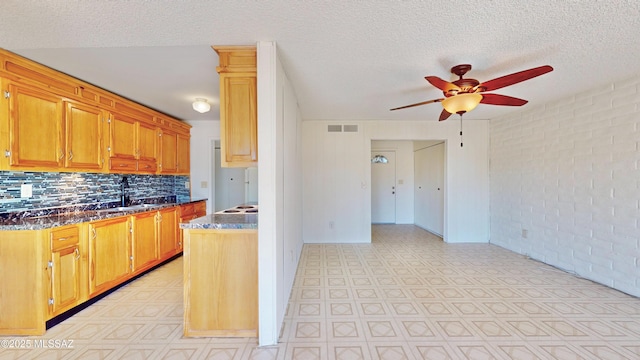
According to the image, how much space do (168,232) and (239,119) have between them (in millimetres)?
2519

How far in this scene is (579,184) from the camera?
129 inches

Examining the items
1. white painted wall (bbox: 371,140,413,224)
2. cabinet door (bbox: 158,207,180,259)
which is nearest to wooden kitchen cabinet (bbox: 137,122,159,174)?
cabinet door (bbox: 158,207,180,259)

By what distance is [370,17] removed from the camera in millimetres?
1677

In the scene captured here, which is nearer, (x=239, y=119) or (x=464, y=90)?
(x=239, y=119)

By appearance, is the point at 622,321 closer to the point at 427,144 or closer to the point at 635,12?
the point at 635,12

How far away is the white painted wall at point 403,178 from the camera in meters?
7.03

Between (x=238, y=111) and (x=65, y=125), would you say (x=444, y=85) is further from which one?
(x=65, y=125)

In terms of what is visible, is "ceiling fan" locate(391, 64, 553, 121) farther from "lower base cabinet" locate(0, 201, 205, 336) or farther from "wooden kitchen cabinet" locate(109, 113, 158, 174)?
"wooden kitchen cabinet" locate(109, 113, 158, 174)

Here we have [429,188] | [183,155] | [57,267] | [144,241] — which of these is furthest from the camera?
[429,188]

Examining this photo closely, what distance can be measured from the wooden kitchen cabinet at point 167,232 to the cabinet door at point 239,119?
2114 millimetres

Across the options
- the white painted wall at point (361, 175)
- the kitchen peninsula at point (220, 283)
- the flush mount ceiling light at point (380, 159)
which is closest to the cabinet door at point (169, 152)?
the white painted wall at point (361, 175)

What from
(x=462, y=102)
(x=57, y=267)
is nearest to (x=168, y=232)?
(x=57, y=267)

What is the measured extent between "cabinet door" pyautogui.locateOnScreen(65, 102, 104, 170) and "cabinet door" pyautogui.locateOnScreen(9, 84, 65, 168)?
8cm

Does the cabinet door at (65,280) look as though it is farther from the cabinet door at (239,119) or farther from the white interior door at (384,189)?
the white interior door at (384,189)
